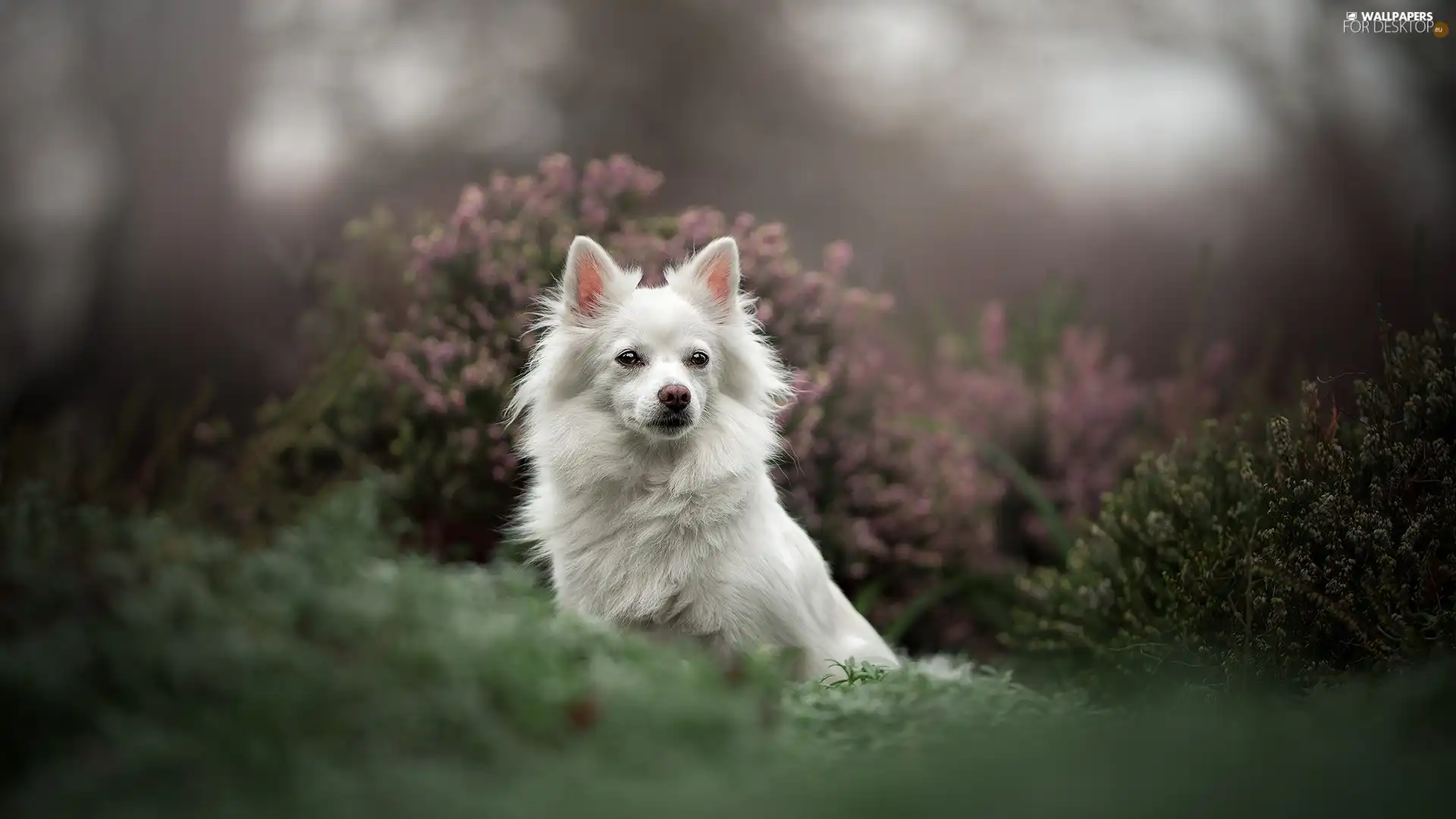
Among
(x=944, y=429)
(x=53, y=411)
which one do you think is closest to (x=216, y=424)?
(x=53, y=411)

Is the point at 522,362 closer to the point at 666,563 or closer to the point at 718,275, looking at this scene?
the point at 718,275

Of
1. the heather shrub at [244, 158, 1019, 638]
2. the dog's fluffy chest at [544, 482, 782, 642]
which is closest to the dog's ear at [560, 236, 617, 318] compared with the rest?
the dog's fluffy chest at [544, 482, 782, 642]

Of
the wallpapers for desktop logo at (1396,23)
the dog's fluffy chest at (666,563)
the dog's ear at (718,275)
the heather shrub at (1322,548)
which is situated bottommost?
the dog's fluffy chest at (666,563)

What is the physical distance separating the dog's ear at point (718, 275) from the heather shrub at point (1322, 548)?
177 cm

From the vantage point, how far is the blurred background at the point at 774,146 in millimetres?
6840

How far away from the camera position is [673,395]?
3301 mm

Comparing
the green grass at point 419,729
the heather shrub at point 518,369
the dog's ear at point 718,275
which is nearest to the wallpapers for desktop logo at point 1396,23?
the heather shrub at point 518,369

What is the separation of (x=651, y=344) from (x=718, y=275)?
398 millimetres

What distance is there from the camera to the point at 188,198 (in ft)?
23.8

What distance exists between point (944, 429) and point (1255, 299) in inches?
153

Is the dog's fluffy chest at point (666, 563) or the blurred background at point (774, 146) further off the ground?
the blurred background at point (774, 146)

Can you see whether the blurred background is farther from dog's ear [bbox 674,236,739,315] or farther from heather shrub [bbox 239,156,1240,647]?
dog's ear [bbox 674,236,739,315]

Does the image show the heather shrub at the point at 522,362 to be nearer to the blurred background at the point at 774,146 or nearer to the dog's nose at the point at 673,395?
the dog's nose at the point at 673,395

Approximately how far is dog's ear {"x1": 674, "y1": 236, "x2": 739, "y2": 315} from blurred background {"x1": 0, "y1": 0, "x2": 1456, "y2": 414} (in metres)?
3.11
